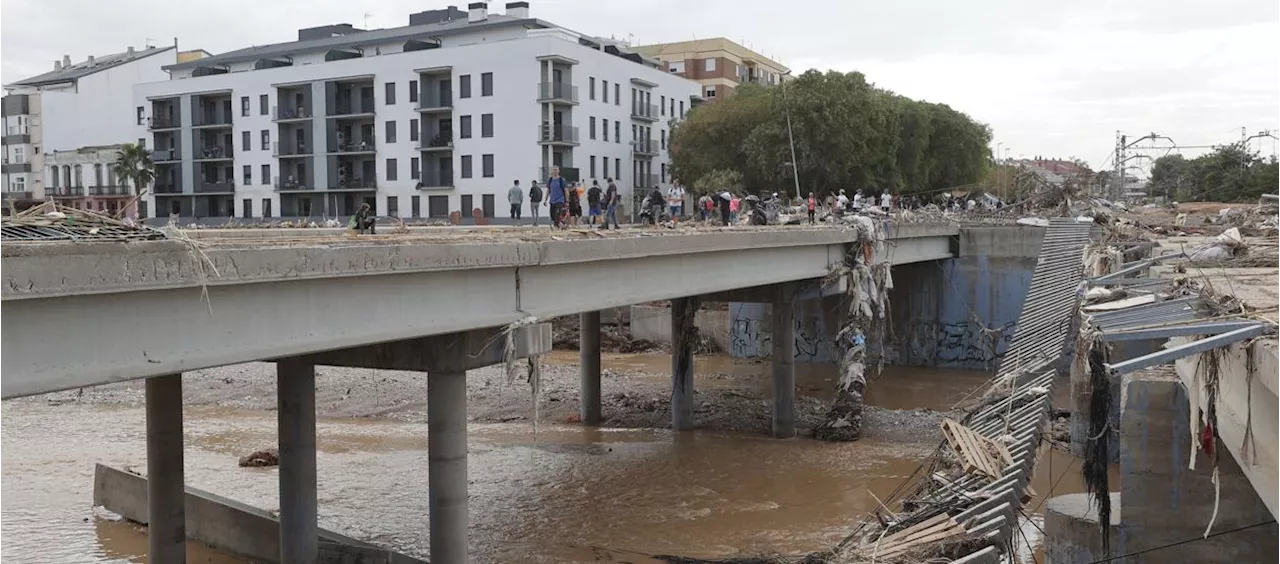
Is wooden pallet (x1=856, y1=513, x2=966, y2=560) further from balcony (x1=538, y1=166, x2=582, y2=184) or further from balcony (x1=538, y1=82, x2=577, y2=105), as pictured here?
balcony (x1=538, y1=82, x2=577, y2=105)

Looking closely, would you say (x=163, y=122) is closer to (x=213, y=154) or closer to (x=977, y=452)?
(x=213, y=154)

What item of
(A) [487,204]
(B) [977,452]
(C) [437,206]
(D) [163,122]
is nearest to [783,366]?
(B) [977,452]

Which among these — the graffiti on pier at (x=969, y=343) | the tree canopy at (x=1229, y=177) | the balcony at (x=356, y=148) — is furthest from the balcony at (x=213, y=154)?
the tree canopy at (x=1229, y=177)

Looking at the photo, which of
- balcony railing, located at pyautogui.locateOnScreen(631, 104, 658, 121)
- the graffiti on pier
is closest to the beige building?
balcony railing, located at pyautogui.locateOnScreen(631, 104, 658, 121)

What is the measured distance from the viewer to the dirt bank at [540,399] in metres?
30.2

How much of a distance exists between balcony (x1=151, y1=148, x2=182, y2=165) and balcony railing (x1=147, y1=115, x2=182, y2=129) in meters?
1.74

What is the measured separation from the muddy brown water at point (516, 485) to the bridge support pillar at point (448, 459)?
13.3 ft

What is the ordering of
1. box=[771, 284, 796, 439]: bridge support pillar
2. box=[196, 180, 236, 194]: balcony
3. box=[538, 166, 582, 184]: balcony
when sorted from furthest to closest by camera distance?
1. box=[196, 180, 236, 194]: balcony
2. box=[538, 166, 582, 184]: balcony
3. box=[771, 284, 796, 439]: bridge support pillar

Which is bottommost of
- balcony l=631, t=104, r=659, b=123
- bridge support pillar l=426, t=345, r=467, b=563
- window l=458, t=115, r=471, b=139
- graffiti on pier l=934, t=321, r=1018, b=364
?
graffiti on pier l=934, t=321, r=1018, b=364

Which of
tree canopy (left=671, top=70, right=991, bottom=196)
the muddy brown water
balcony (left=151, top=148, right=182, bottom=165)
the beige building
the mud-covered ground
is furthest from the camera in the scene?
the beige building

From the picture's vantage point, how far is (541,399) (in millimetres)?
32906

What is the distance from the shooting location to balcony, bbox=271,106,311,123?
240 ft

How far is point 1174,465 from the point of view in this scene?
1310 cm

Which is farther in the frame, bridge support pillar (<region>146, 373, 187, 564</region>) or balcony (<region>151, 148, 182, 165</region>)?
balcony (<region>151, 148, 182, 165</region>)
